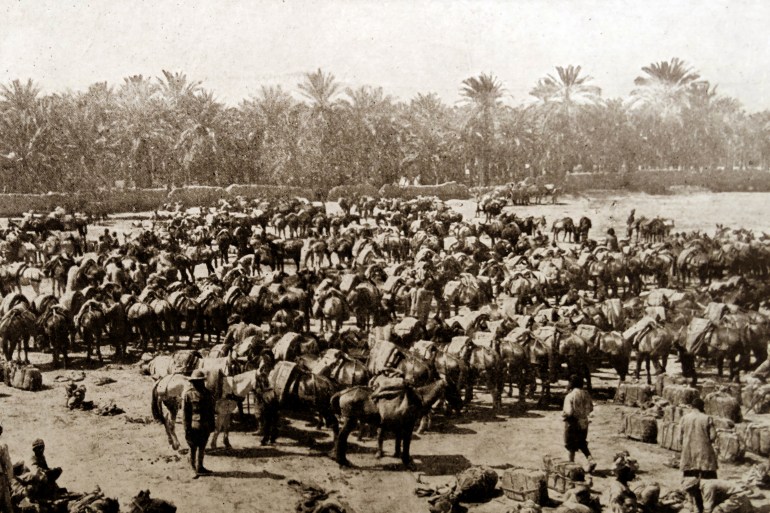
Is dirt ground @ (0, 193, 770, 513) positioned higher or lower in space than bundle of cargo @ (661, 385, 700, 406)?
lower

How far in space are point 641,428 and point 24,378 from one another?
13808 mm

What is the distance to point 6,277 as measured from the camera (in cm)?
2350

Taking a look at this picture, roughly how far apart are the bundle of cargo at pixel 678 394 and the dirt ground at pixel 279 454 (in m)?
1.22

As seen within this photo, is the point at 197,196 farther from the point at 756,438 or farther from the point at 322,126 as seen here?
the point at 756,438

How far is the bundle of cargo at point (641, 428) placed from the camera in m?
13.2

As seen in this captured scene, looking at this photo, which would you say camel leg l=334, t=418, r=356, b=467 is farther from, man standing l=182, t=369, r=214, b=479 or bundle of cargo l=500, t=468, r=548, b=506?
bundle of cargo l=500, t=468, r=548, b=506

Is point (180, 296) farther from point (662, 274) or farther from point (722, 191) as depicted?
point (722, 191)

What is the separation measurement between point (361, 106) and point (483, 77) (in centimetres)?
1354

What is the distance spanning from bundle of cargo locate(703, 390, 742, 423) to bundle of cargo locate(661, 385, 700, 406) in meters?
0.39

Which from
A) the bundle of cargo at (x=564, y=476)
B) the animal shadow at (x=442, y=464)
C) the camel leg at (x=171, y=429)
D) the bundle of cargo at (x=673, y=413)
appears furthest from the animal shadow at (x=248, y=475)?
the bundle of cargo at (x=673, y=413)

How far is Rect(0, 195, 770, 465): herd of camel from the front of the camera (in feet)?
42.7

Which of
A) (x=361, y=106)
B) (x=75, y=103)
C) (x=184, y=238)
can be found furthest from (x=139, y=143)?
(x=184, y=238)

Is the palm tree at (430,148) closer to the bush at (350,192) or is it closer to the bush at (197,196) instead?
the bush at (350,192)

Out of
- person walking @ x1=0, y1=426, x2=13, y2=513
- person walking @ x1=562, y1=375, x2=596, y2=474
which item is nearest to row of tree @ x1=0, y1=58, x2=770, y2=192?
person walking @ x1=562, y1=375, x2=596, y2=474
